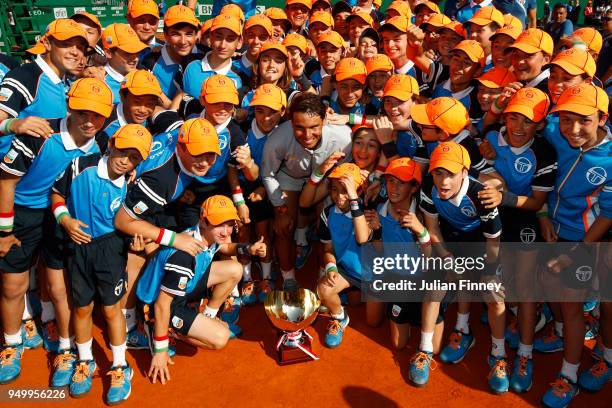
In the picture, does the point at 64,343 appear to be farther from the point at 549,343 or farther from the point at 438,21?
the point at 438,21

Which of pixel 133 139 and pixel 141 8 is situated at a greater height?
pixel 141 8

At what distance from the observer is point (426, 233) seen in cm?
471

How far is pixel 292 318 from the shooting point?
16.6ft

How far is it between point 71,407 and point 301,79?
4689 mm

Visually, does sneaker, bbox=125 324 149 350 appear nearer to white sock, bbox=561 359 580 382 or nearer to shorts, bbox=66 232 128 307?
shorts, bbox=66 232 128 307

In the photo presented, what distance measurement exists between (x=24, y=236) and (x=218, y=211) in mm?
1836

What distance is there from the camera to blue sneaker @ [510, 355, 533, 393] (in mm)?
4672

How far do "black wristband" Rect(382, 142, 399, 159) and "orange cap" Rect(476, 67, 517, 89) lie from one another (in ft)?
3.66

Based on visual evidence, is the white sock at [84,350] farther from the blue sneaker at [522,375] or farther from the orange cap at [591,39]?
the orange cap at [591,39]

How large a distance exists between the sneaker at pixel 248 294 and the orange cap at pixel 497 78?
3506 mm

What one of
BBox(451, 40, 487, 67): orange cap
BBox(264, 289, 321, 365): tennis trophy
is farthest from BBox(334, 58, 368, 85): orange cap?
BBox(264, 289, 321, 365): tennis trophy

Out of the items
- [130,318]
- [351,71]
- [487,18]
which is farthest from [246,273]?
[487,18]

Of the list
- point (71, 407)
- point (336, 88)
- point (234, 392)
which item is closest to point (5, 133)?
point (71, 407)

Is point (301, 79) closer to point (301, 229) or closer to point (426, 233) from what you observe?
point (301, 229)
